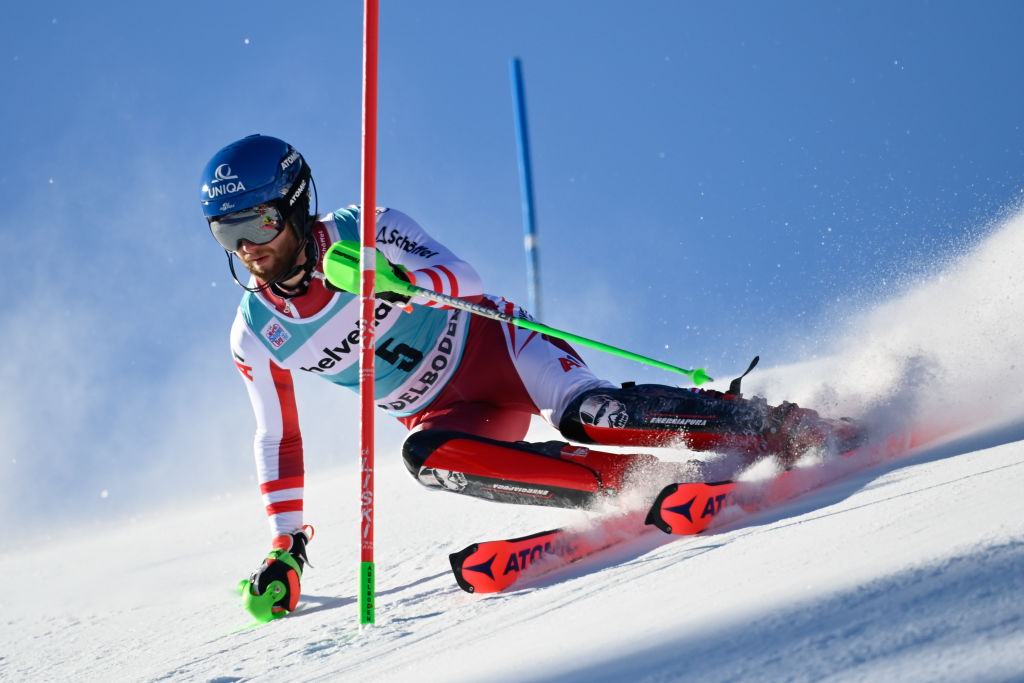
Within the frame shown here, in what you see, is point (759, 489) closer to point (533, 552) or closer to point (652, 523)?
point (652, 523)

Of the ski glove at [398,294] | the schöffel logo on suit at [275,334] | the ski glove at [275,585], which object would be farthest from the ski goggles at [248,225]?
the ski glove at [275,585]

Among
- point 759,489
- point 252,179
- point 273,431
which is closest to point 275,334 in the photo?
point 273,431

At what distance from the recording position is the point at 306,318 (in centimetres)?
348

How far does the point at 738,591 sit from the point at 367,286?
1.58 m

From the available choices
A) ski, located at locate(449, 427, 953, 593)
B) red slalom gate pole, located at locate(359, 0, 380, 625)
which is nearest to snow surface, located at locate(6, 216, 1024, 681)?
ski, located at locate(449, 427, 953, 593)

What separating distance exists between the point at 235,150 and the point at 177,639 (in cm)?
190

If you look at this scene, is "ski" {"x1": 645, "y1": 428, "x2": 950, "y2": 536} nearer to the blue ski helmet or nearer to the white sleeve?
the white sleeve

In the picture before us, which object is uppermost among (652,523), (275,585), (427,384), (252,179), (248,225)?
(252,179)

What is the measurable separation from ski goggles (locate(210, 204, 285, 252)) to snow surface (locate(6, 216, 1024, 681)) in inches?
56.1

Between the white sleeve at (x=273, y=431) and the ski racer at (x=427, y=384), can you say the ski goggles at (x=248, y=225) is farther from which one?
the white sleeve at (x=273, y=431)

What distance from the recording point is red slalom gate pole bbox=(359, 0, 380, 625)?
9.02ft

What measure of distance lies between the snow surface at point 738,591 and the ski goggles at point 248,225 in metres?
1.43

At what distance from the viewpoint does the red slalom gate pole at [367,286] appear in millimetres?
2750

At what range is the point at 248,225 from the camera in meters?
3.28
